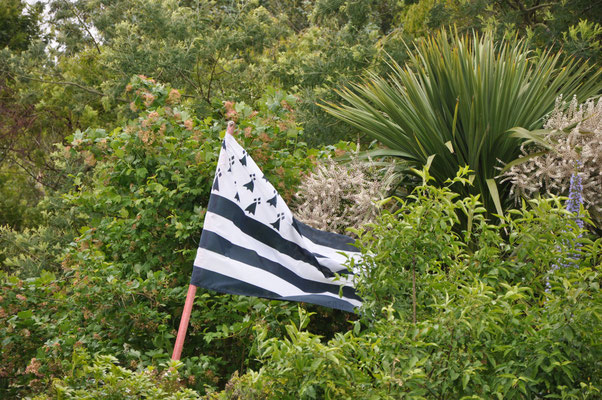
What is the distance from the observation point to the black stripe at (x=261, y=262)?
402cm

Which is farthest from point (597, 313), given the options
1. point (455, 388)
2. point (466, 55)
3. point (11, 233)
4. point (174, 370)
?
point (11, 233)

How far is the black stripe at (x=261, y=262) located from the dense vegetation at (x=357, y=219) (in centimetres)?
28

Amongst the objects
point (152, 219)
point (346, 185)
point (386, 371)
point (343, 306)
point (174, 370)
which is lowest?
point (174, 370)

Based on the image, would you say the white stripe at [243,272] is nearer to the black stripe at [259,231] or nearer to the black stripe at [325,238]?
the black stripe at [259,231]

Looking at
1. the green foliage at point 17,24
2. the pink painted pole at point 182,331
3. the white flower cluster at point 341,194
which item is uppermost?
the green foliage at point 17,24

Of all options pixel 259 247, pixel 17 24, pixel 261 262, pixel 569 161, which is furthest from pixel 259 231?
pixel 17 24

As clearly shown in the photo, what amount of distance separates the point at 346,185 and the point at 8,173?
438 inches

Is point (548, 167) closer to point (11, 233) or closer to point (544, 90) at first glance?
point (544, 90)

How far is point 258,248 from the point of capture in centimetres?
425

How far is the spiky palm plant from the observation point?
17.3 ft

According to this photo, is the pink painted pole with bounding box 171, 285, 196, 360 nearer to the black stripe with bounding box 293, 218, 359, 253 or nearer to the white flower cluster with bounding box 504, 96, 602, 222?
the black stripe with bounding box 293, 218, 359, 253

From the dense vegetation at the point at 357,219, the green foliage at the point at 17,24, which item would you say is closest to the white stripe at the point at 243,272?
the dense vegetation at the point at 357,219

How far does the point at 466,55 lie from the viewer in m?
5.47

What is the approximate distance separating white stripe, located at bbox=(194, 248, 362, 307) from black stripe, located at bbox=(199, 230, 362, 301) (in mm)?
30
